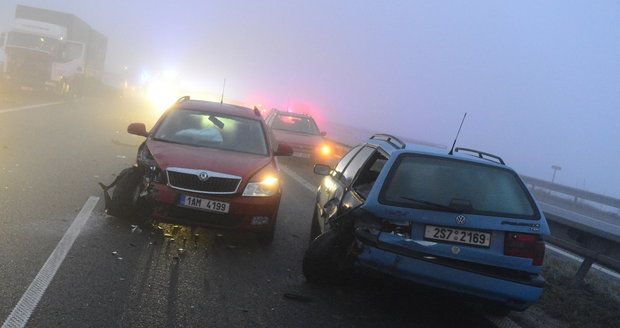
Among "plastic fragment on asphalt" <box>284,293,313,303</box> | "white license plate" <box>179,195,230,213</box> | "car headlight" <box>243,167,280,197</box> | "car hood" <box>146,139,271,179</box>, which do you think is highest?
"car hood" <box>146,139,271,179</box>

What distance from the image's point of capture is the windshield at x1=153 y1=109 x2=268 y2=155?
22.8 feet

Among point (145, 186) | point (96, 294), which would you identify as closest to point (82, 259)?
point (96, 294)

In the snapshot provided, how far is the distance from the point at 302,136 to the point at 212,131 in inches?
297

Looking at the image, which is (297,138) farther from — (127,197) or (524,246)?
(524,246)

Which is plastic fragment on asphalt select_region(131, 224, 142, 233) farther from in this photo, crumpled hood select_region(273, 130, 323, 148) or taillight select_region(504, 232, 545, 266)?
crumpled hood select_region(273, 130, 323, 148)

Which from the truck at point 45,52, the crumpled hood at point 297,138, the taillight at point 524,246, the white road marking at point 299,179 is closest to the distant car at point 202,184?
the taillight at point 524,246

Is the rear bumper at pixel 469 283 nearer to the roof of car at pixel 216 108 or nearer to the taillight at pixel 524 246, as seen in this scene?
the taillight at pixel 524 246

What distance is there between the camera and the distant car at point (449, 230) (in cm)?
423

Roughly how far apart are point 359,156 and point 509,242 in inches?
88.9

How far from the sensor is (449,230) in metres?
4.31

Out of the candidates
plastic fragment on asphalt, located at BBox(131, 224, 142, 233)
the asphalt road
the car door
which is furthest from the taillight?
plastic fragment on asphalt, located at BBox(131, 224, 142, 233)

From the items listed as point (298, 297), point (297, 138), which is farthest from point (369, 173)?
point (297, 138)

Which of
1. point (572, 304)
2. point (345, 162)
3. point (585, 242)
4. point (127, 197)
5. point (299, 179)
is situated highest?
point (345, 162)

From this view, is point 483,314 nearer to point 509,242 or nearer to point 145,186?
point 509,242
